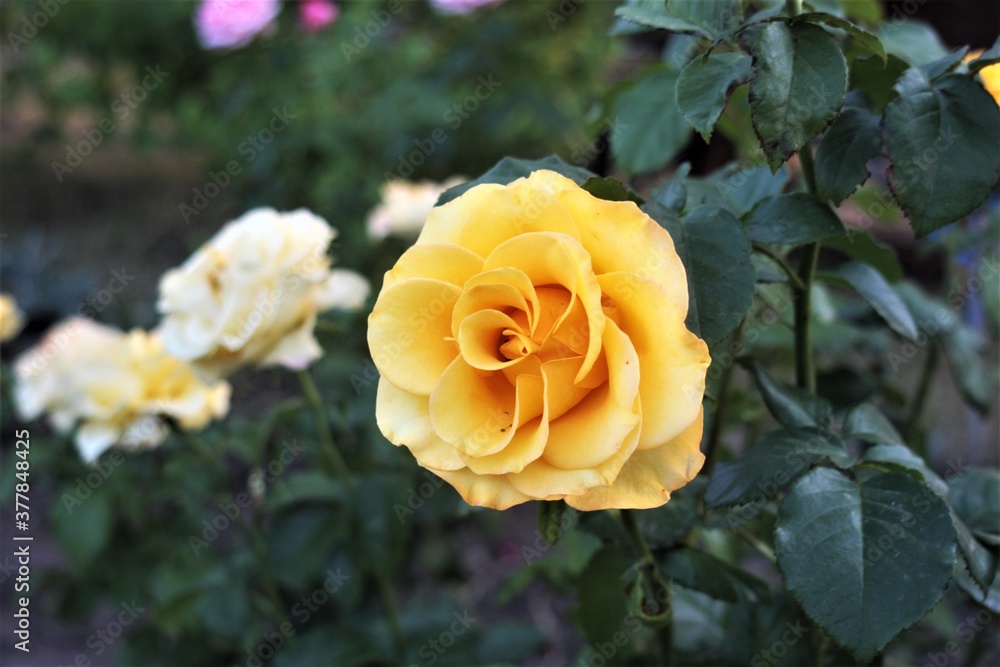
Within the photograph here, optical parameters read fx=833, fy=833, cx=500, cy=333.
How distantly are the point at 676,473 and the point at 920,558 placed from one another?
14 cm

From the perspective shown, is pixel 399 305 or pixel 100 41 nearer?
pixel 399 305

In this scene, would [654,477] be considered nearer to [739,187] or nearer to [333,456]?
[739,187]

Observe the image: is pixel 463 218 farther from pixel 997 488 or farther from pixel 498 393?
pixel 997 488

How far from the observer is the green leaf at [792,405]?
556 mm

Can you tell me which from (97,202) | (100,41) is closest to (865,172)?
(100,41)

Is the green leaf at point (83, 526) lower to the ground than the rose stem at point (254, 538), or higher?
lower

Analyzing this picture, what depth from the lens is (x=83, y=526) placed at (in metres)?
1.28

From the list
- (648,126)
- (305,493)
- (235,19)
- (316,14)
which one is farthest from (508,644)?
(316,14)

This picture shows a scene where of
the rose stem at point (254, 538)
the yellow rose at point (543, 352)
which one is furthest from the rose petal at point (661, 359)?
the rose stem at point (254, 538)

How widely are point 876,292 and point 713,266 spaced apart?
0.68 feet

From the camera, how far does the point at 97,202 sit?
13.5 feet

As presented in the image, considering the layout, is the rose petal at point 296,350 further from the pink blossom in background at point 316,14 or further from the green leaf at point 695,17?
the pink blossom in background at point 316,14

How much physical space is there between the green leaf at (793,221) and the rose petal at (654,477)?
0.14 metres

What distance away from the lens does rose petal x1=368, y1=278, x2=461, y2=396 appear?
0.45 meters
